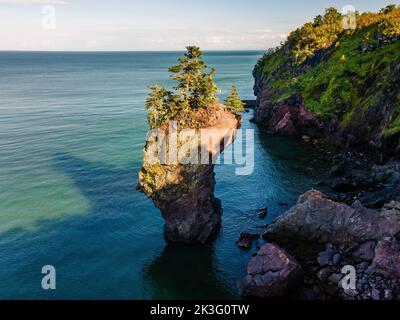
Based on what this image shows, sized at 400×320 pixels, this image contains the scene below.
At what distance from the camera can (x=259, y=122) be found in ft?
381

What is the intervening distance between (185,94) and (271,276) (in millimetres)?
24403

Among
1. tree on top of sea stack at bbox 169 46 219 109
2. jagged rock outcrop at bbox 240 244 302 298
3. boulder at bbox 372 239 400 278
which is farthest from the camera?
tree on top of sea stack at bbox 169 46 219 109

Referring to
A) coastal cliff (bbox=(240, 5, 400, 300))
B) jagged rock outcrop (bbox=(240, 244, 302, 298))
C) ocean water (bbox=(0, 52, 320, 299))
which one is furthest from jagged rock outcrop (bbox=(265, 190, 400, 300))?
ocean water (bbox=(0, 52, 320, 299))

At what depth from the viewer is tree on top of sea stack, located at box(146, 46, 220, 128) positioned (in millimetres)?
46719

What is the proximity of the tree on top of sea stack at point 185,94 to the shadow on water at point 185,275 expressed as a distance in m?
17.4

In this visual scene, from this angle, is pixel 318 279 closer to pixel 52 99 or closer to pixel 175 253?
pixel 175 253

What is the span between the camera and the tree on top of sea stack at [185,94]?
46.7m

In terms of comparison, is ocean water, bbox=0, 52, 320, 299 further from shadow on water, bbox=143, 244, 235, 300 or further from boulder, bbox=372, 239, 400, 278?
boulder, bbox=372, 239, 400, 278

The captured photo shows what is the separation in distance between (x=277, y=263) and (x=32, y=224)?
36910 millimetres

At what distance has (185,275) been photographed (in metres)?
45.6

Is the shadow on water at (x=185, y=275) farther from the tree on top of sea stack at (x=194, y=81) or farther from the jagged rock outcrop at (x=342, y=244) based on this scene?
the tree on top of sea stack at (x=194, y=81)

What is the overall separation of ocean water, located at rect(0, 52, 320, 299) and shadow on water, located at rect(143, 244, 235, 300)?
123 millimetres

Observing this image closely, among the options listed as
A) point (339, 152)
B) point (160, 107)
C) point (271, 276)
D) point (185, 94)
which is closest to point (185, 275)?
point (271, 276)
